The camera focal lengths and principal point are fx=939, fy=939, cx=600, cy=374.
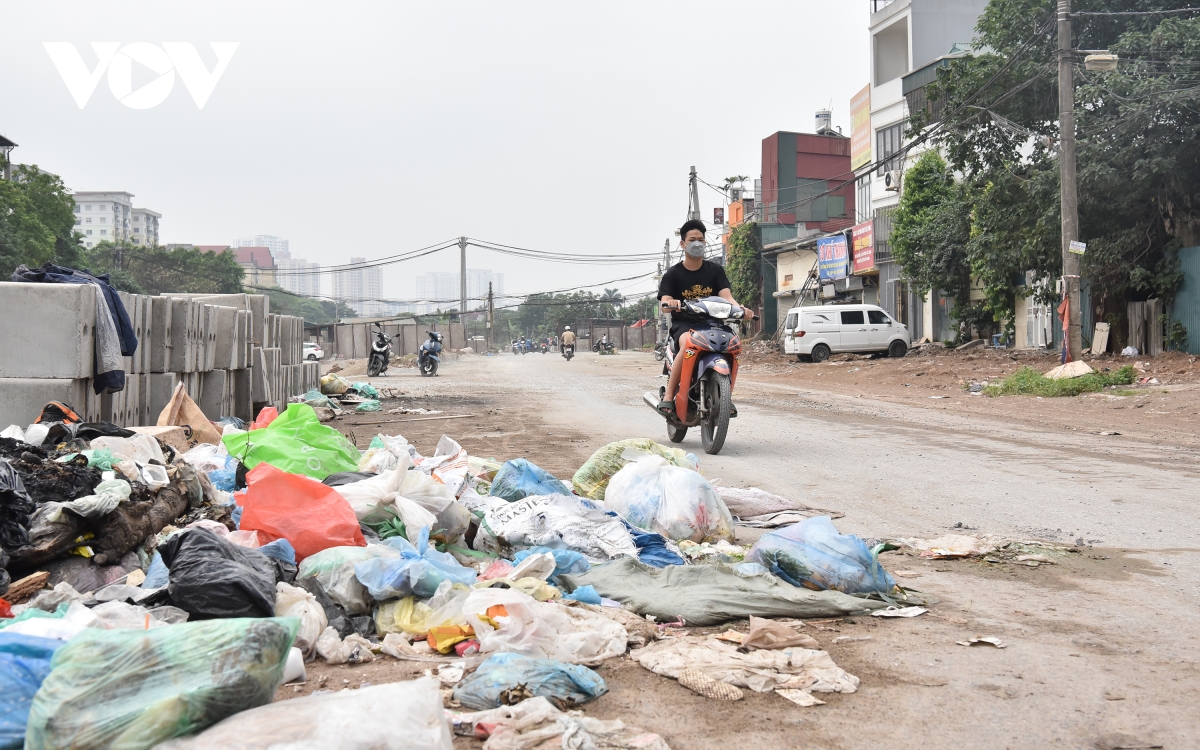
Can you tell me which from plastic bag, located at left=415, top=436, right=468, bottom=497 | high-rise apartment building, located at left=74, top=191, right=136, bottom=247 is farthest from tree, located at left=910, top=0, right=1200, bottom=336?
high-rise apartment building, located at left=74, top=191, right=136, bottom=247

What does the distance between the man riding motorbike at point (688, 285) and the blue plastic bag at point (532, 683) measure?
5646 millimetres

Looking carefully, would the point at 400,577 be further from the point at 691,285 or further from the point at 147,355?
the point at 147,355

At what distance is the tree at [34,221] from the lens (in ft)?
Result: 132

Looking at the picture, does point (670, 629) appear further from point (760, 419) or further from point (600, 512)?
point (760, 419)

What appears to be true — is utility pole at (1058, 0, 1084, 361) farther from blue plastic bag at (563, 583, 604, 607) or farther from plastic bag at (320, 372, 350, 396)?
blue plastic bag at (563, 583, 604, 607)

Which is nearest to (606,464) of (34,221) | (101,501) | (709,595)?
(709,595)

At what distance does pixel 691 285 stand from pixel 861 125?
3482 cm

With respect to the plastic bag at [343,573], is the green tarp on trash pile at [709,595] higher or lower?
lower

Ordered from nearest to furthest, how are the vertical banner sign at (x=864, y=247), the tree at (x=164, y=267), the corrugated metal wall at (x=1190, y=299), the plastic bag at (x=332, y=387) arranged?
1. the plastic bag at (x=332, y=387)
2. the corrugated metal wall at (x=1190, y=299)
3. the vertical banner sign at (x=864, y=247)
4. the tree at (x=164, y=267)

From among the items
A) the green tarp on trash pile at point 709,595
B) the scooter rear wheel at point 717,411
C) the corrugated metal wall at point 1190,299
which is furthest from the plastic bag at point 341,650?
the corrugated metal wall at point 1190,299

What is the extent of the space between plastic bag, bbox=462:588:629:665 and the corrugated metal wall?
62.2ft

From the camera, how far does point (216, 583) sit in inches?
123

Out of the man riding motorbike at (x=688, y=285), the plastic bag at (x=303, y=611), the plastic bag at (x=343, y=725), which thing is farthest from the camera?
the man riding motorbike at (x=688, y=285)

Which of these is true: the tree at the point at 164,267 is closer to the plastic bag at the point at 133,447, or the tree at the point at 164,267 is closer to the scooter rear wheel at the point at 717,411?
the scooter rear wheel at the point at 717,411
